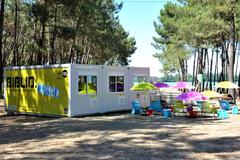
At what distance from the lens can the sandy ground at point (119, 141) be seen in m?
10.0

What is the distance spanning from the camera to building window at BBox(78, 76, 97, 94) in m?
20.8

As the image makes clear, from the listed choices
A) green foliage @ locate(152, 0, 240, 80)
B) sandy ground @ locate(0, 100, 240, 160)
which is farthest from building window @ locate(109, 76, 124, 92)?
green foliage @ locate(152, 0, 240, 80)

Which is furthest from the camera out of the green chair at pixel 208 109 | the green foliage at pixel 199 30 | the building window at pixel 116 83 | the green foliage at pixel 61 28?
the green foliage at pixel 61 28

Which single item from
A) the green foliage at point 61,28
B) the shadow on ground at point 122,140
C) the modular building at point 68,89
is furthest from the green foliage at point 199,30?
the shadow on ground at point 122,140

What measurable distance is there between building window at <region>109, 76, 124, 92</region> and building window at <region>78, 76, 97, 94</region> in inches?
51.8

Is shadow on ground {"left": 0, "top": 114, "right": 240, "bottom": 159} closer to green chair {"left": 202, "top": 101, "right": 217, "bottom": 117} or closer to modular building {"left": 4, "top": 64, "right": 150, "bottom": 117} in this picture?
modular building {"left": 4, "top": 64, "right": 150, "bottom": 117}

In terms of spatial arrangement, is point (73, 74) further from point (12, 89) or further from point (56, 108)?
point (12, 89)

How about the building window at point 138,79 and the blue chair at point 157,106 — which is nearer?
the blue chair at point 157,106

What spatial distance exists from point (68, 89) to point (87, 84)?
1298 mm

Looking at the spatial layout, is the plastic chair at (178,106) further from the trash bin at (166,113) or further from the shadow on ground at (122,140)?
the shadow on ground at (122,140)

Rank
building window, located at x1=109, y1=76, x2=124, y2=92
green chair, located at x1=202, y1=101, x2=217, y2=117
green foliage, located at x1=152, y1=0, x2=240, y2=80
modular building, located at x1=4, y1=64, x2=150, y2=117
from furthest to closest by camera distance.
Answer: green foliage, located at x1=152, y1=0, x2=240, y2=80 → building window, located at x1=109, y1=76, x2=124, y2=92 → modular building, located at x1=4, y1=64, x2=150, y2=117 → green chair, located at x1=202, y1=101, x2=217, y2=117

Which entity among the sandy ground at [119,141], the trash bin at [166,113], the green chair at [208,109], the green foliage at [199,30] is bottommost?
the sandy ground at [119,141]

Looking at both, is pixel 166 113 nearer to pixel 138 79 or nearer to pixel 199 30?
pixel 138 79

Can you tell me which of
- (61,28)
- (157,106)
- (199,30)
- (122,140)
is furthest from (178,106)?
(61,28)
